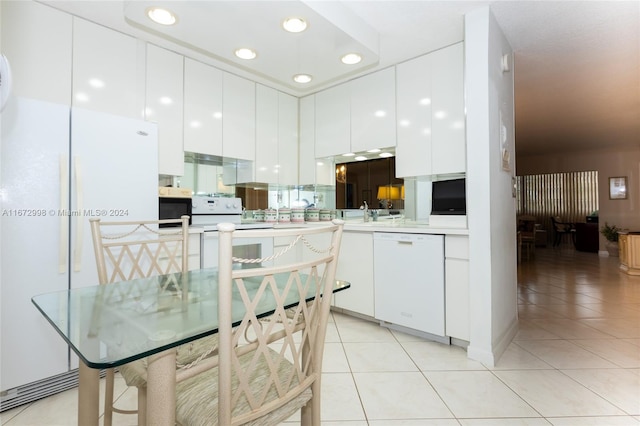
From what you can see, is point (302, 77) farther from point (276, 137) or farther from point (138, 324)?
point (138, 324)

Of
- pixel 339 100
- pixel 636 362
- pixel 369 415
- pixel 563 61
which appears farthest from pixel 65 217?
pixel 563 61

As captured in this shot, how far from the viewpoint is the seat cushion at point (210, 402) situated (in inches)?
36.0

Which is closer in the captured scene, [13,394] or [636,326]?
[13,394]

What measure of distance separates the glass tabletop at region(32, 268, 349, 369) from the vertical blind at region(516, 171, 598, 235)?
33.0 ft

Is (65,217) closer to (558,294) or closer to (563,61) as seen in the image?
(563,61)

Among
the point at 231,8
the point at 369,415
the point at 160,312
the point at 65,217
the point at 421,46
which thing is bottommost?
the point at 369,415

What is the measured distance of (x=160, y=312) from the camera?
1054 millimetres

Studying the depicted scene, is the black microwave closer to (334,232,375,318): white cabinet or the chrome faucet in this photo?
(334,232,375,318): white cabinet

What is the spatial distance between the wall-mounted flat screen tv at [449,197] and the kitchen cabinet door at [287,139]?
172cm

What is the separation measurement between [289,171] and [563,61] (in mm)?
2966

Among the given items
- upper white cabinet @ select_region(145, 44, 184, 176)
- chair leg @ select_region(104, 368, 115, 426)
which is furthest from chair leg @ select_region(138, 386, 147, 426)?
upper white cabinet @ select_region(145, 44, 184, 176)

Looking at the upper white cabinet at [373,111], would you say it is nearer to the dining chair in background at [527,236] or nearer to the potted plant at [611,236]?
the dining chair in background at [527,236]

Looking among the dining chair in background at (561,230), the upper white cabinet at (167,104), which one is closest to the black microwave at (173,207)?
the upper white cabinet at (167,104)

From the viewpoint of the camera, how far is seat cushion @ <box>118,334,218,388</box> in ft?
3.65
